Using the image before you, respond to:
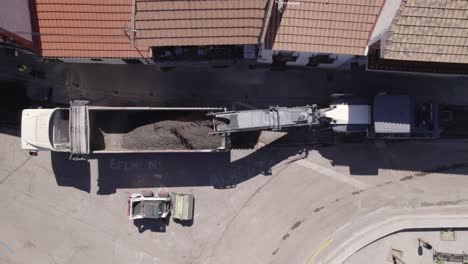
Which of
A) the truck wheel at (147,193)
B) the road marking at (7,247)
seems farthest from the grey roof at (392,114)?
the road marking at (7,247)

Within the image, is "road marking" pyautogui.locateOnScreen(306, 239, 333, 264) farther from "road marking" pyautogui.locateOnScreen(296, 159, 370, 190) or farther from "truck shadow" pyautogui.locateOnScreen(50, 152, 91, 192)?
"truck shadow" pyautogui.locateOnScreen(50, 152, 91, 192)

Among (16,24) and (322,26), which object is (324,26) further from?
(16,24)

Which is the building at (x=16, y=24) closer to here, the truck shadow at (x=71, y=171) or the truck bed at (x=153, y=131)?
the truck bed at (x=153, y=131)

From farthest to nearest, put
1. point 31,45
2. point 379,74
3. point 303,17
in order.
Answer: point 379,74, point 31,45, point 303,17

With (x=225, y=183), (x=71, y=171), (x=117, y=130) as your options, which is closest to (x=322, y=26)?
(x=225, y=183)

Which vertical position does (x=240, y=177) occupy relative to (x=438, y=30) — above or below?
below

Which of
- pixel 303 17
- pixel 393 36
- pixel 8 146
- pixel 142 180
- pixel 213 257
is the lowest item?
pixel 213 257

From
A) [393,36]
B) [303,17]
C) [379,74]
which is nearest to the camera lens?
[393,36]

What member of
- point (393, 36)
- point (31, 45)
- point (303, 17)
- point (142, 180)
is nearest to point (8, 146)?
point (31, 45)

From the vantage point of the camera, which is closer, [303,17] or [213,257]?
[303,17]

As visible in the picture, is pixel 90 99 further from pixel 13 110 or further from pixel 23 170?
pixel 23 170
